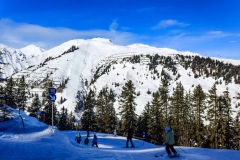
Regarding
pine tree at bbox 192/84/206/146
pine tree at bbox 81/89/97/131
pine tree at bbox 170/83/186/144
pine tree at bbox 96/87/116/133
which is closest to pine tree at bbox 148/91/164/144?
pine tree at bbox 170/83/186/144

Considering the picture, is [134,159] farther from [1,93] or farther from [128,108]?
[128,108]

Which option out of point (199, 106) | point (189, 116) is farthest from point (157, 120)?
point (199, 106)

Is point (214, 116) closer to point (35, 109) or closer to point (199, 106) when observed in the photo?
point (199, 106)

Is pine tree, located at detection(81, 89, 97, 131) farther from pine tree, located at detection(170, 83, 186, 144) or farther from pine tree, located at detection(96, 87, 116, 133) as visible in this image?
pine tree, located at detection(170, 83, 186, 144)

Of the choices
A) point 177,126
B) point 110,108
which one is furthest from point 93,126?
point 177,126

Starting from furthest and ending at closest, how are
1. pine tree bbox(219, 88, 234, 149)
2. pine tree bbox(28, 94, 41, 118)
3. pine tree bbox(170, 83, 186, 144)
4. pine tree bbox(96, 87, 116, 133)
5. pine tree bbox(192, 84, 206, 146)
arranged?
pine tree bbox(96, 87, 116, 133) → pine tree bbox(28, 94, 41, 118) → pine tree bbox(170, 83, 186, 144) → pine tree bbox(192, 84, 206, 146) → pine tree bbox(219, 88, 234, 149)

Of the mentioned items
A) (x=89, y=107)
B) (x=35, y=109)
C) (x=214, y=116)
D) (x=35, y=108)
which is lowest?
(x=214, y=116)

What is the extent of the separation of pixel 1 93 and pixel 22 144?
510cm

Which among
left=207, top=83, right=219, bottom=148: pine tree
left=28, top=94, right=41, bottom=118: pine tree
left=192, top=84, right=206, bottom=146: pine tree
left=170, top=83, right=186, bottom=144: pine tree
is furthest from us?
left=28, top=94, right=41, bottom=118: pine tree

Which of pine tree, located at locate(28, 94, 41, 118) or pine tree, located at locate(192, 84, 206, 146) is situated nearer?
pine tree, located at locate(192, 84, 206, 146)

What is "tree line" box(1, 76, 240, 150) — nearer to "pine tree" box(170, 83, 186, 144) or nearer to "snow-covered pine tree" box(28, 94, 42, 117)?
"pine tree" box(170, 83, 186, 144)

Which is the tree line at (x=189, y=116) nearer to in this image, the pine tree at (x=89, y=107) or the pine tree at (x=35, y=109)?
the pine tree at (x=89, y=107)

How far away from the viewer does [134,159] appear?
17.0 meters

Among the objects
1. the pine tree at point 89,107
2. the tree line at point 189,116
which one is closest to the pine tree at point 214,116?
the tree line at point 189,116
